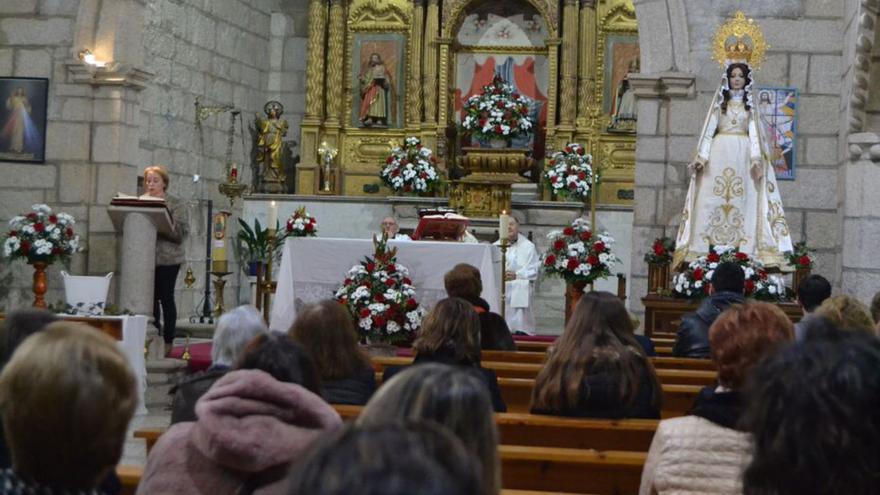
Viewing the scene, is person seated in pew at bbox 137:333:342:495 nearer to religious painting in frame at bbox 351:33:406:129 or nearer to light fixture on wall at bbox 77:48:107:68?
light fixture on wall at bbox 77:48:107:68

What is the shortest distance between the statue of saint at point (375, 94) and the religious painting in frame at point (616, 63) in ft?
9.74

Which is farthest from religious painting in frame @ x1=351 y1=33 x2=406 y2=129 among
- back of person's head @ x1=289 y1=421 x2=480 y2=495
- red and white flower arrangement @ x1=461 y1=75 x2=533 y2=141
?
back of person's head @ x1=289 y1=421 x2=480 y2=495

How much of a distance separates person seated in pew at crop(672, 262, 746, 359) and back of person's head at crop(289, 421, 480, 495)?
506 centimetres

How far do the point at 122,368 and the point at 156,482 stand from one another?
86cm

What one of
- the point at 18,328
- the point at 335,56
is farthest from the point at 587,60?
the point at 18,328

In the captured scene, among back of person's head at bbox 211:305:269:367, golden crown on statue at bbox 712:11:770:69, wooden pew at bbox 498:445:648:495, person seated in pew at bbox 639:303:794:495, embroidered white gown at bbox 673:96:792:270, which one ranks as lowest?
wooden pew at bbox 498:445:648:495

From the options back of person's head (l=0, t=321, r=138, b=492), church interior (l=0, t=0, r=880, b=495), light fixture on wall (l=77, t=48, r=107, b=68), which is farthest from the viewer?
light fixture on wall (l=77, t=48, r=107, b=68)

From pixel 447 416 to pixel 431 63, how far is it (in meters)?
16.0

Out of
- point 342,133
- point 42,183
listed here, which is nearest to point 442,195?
point 342,133

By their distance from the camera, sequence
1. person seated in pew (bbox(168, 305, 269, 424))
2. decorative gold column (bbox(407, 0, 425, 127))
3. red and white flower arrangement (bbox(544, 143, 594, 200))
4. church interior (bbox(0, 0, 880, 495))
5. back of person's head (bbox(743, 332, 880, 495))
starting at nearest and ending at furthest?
1. back of person's head (bbox(743, 332, 880, 495))
2. person seated in pew (bbox(168, 305, 269, 424))
3. church interior (bbox(0, 0, 880, 495))
4. red and white flower arrangement (bbox(544, 143, 594, 200))
5. decorative gold column (bbox(407, 0, 425, 127))

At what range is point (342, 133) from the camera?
1775 cm

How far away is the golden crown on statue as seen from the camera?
10.9 m

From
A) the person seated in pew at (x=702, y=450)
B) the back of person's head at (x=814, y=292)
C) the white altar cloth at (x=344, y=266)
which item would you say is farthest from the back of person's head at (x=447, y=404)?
the white altar cloth at (x=344, y=266)

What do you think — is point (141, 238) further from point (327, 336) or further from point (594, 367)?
point (594, 367)
